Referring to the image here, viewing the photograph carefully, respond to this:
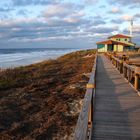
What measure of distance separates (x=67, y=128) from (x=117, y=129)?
310 centimetres

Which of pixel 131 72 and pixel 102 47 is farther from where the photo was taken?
pixel 102 47

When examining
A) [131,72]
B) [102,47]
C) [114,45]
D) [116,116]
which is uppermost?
[114,45]

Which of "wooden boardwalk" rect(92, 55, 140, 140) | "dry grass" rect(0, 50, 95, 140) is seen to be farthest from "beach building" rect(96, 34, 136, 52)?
"wooden boardwalk" rect(92, 55, 140, 140)

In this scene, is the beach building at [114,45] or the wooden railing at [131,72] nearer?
the wooden railing at [131,72]

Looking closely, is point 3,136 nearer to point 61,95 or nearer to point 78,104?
point 78,104

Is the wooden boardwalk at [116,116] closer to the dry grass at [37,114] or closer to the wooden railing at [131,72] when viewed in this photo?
the wooden railing at [131,72]

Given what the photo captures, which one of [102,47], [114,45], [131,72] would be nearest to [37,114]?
[131,72]

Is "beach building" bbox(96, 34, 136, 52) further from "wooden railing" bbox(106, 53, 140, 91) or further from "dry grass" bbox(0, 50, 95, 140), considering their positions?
"dry grass" bbox(0, 50, 95, 140)

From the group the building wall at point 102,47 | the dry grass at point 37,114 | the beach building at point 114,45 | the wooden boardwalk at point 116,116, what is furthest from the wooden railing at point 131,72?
the building wall at point 102,47

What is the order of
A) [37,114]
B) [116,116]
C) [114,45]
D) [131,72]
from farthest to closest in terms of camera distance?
[114,45], [131,72], [37,114], [116,116]

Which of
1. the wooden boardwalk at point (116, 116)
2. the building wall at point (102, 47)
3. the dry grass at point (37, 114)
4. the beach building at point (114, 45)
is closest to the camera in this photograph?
the wooden boardwalk at point (116, 116)

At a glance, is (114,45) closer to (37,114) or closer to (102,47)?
(102,47)

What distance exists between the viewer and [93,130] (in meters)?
5.23

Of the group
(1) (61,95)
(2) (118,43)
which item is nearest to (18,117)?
(1) (61,95)
